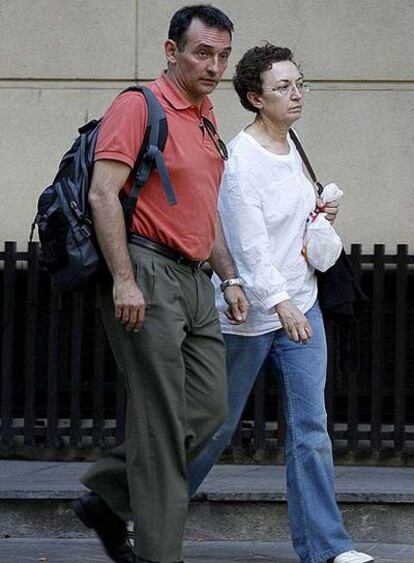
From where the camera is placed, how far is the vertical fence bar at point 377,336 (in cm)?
742

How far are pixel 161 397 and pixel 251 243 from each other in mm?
699

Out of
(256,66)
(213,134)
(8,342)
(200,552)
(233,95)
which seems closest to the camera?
(213,134)

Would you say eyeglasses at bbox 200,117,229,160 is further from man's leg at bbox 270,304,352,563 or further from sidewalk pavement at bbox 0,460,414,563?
sidewalk pavement at bbox 0,460,414,563

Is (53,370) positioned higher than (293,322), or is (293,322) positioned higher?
(293,322)

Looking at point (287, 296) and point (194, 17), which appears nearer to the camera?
point (194, 17)

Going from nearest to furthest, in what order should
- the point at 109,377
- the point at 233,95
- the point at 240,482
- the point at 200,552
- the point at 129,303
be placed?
the point at 129,303 < the point at 200,552 < the point at 240,482 < the point at 109,377 < the point at 233,95

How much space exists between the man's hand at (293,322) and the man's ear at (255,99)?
759 mm

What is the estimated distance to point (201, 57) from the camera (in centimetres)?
487

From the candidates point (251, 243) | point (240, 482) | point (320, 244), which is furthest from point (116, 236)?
point (240, 482)

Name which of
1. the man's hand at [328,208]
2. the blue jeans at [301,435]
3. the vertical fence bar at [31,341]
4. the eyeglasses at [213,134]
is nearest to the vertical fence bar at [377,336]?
the vertical fence bar at [31,341]

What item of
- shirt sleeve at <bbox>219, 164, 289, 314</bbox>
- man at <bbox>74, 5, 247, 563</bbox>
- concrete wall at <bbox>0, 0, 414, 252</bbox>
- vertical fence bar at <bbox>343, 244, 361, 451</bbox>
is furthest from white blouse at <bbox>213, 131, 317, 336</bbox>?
concrete wall at <bbox>0, 0, 414, 252</bbox>

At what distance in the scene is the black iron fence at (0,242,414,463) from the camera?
7.47 m

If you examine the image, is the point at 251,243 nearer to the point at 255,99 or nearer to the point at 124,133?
the point at 255,99

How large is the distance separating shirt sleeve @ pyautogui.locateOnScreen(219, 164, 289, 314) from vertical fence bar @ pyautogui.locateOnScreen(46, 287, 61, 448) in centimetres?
246
